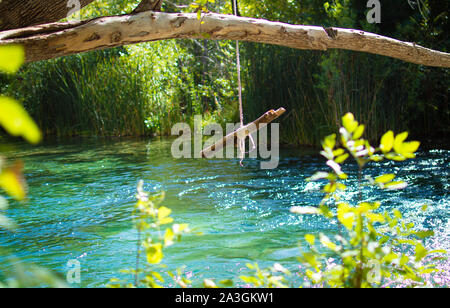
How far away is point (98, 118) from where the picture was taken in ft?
37.4

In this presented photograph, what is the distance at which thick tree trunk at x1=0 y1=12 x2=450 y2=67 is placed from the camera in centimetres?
231

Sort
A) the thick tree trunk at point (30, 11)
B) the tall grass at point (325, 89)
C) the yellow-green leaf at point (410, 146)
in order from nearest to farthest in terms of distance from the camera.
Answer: the yellow-green leaf at point (410, 146), the thick tree trunk at point (30, 11), the tall grass at point (325, 89)

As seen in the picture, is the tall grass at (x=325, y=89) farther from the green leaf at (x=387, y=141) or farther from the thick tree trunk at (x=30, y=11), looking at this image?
the green leaf at (x=387, y=141)

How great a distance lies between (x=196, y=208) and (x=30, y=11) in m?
2.83

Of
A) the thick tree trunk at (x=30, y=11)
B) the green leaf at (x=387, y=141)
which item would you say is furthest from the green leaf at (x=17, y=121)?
the thick tree trunk at (x=30, y=11)

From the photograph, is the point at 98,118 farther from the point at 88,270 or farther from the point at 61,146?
the point at 88,270

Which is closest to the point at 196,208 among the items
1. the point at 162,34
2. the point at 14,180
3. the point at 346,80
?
the point at 162,34

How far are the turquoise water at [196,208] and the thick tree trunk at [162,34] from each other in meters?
1.25

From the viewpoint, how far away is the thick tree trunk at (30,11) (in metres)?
2.29

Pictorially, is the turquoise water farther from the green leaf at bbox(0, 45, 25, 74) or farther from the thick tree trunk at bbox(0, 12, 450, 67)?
the green leaf at bbox(0, 45, 25, 74)

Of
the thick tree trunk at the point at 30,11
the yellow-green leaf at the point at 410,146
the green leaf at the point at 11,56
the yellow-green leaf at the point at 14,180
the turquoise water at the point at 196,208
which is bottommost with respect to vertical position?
the turquoise water at the point at 196,208

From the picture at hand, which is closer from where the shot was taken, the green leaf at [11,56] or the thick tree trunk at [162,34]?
the green leaf at [11,56]

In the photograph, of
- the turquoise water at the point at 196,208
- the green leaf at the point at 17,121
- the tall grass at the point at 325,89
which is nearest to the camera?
the green leaf at the point at 17,121

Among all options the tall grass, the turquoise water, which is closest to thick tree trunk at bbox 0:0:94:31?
the turquoise water
